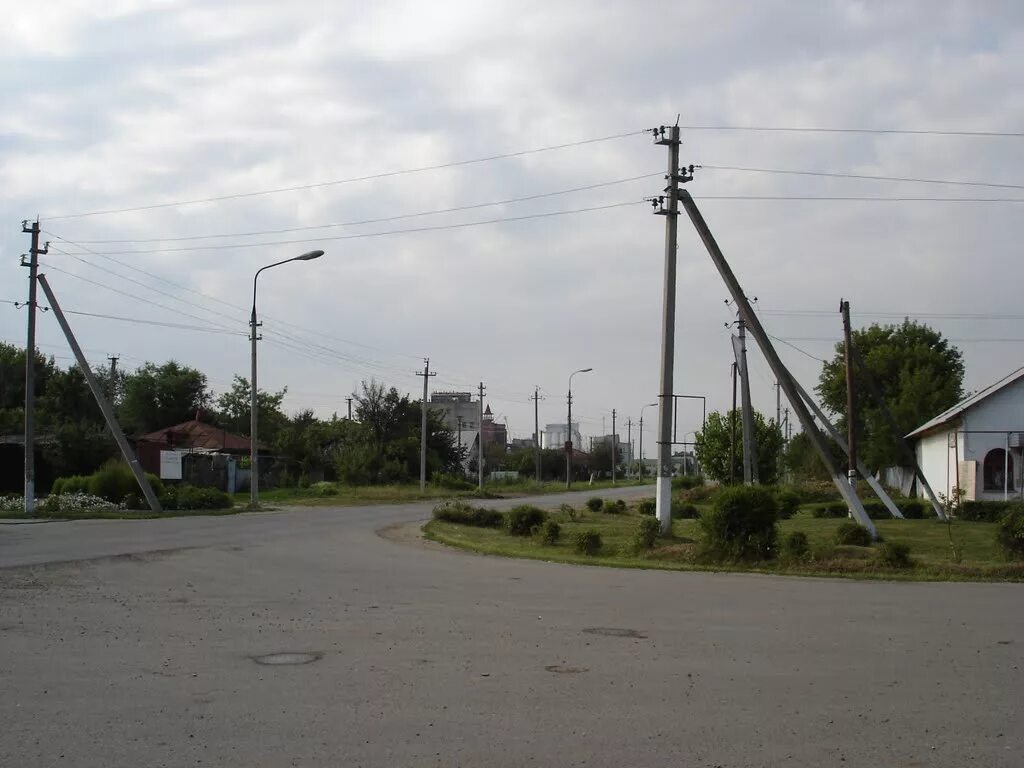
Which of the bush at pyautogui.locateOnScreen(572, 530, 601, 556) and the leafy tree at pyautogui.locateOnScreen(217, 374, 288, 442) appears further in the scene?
the leafy tree at pyautogui.locateOnScreen(217, 374, 288, 442)

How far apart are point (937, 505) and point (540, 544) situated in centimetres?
1381

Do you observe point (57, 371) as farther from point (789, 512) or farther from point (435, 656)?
point (435, 656)

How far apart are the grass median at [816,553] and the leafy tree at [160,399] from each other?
64.9 metres

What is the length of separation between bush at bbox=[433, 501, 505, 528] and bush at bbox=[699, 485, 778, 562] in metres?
10.4

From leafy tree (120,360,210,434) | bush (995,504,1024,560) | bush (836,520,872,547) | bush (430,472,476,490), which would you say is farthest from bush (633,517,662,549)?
leafy tree (120,360,210,434)

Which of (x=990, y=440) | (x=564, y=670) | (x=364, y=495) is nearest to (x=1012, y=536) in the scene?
(x=564, y=670)

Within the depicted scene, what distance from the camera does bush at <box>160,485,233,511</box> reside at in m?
37.3

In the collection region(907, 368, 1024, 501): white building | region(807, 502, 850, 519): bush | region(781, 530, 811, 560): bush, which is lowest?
region(807, 502, 850, 519): bush

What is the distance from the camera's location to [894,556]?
1783cm

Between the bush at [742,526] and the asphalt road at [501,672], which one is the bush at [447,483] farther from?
the asphalt road at [501,672]

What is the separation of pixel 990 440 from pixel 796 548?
817 inches

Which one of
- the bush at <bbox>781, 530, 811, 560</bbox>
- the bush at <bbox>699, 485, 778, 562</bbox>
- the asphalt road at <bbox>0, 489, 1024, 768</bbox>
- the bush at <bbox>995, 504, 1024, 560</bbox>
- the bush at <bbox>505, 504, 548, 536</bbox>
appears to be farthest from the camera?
the bush at <bbox>505, 504, 548, 536</bbox>

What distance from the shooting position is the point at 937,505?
29.7 metres

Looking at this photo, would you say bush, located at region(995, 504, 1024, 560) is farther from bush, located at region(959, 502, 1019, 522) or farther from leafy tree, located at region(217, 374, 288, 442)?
leafy tree, located at region(217, 374, 288, 442)
